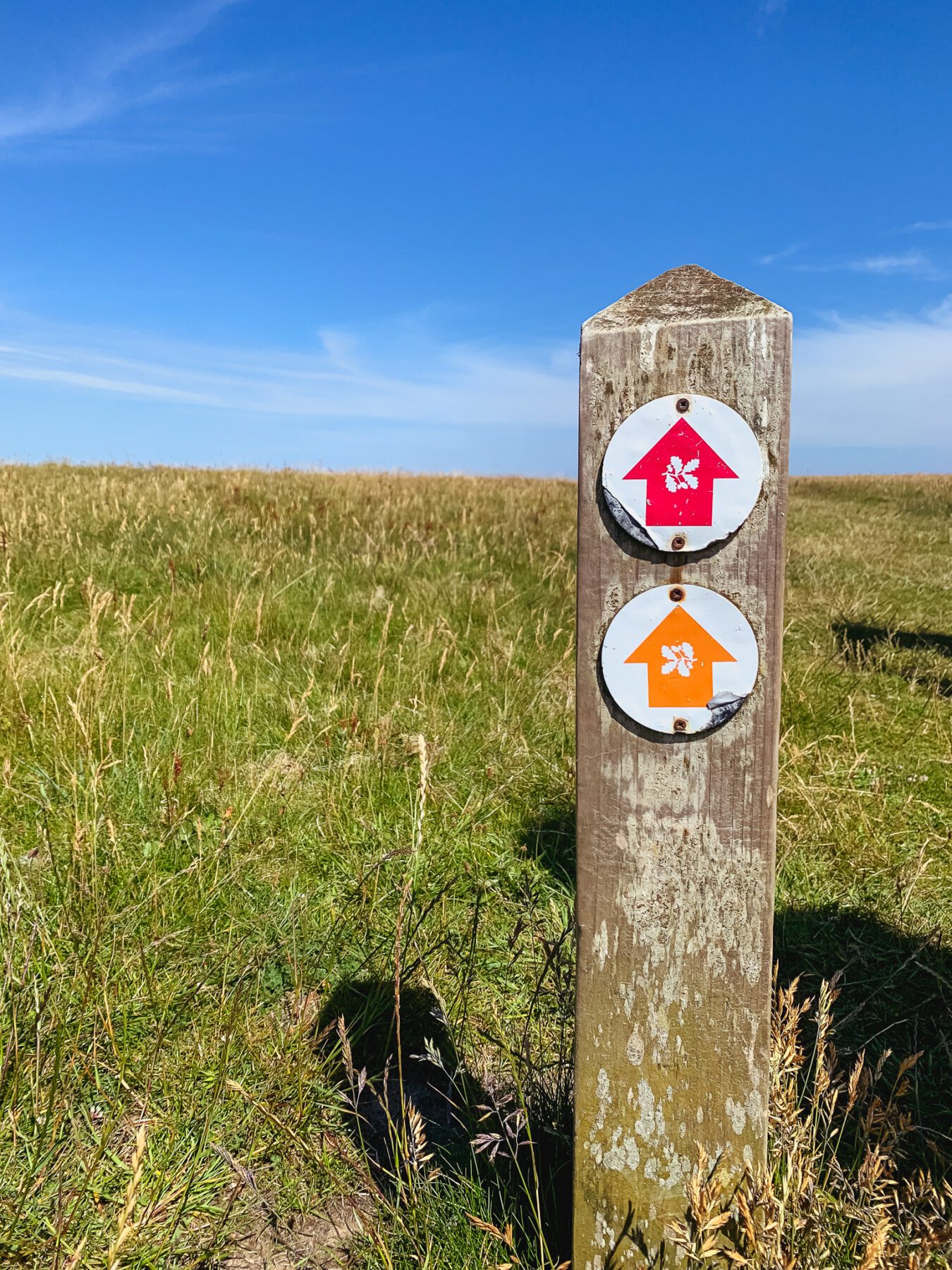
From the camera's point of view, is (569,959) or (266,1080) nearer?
(266,1080)

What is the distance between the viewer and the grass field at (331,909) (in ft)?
4.98

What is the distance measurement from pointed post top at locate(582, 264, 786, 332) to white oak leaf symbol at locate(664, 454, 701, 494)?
187mm

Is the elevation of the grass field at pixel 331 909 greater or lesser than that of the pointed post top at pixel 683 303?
lesser

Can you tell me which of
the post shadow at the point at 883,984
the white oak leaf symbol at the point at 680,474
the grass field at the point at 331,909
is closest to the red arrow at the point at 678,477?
the white oak leaf symbol at the point at 680,474

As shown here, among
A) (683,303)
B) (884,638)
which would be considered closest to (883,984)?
(683,303)

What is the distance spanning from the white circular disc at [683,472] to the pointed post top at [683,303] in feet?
0.37

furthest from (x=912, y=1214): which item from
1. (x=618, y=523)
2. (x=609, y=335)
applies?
(x=609, y=335)

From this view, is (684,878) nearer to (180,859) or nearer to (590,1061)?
(590,1061)

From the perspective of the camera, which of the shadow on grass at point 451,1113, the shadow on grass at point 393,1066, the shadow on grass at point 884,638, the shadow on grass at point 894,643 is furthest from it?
the shadow on grass at point 884,638

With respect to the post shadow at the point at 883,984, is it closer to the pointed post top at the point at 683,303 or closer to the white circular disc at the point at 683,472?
the white circular disc at the point at 683,472

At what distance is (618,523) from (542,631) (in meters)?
3.41

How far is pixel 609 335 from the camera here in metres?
1.15

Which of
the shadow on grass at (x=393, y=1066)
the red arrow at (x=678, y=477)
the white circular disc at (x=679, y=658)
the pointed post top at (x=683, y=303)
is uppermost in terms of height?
the pointed post top at (x=683, y=303)

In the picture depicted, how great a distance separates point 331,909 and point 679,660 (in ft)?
4.90
